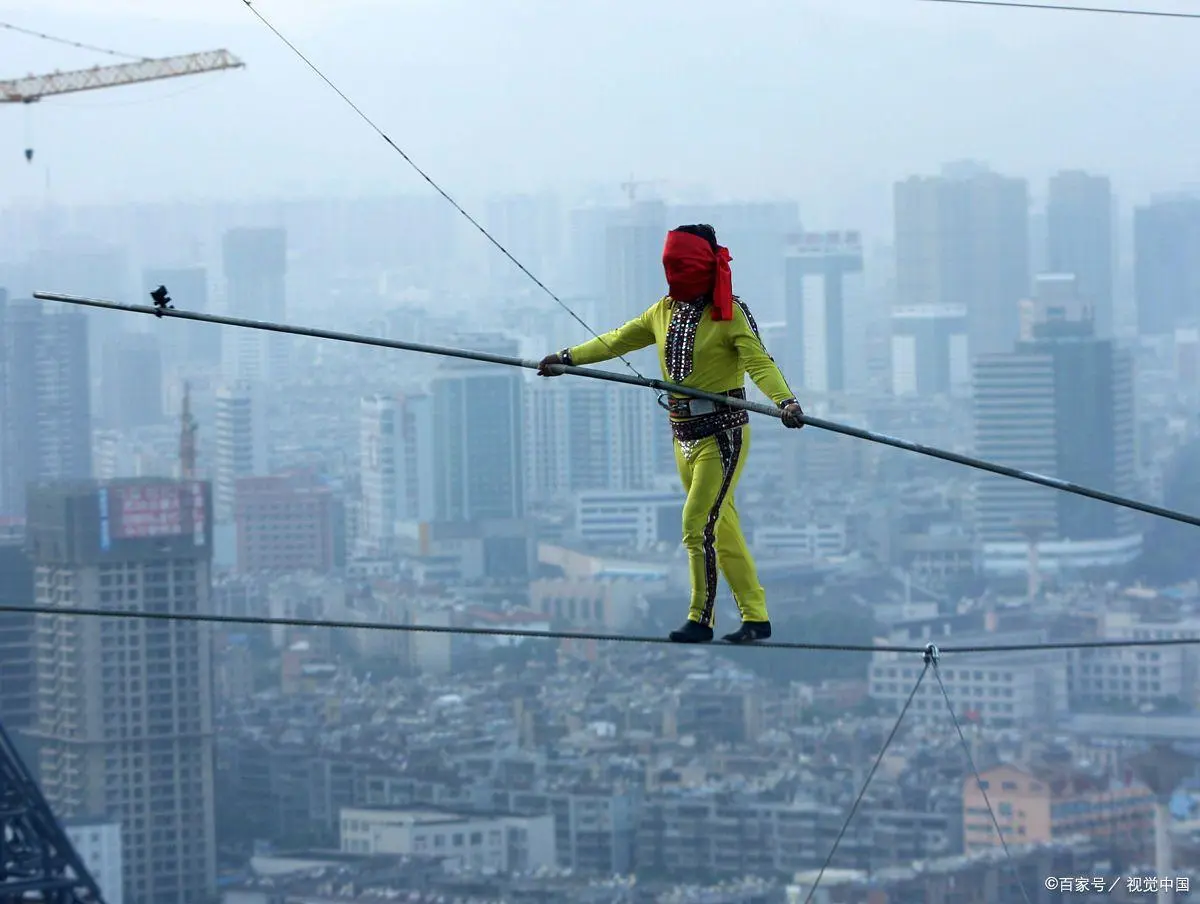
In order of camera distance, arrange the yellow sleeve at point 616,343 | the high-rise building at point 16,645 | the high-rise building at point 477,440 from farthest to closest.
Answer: the high-rise building at point 477,440, the high-rise building at point 16,645, the yellow sleeve at point 616,343

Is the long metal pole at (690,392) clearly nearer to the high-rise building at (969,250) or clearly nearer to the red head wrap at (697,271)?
the red head wrap at (697,271)

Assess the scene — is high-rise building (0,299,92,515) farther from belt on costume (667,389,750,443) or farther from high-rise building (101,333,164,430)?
belt on costume (667,389,750,443)

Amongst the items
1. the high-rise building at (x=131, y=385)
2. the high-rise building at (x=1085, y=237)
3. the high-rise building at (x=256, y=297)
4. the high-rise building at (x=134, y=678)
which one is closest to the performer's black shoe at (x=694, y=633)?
the high-rise building at (x=134, y=678)

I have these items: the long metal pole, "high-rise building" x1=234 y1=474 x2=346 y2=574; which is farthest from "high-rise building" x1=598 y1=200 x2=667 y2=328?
the long metal pole

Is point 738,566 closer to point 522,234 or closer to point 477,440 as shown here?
point 477,440

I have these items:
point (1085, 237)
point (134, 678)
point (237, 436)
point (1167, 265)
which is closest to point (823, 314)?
point (1085, 237)

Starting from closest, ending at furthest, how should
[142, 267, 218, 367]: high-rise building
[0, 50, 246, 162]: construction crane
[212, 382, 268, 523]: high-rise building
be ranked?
[0, 50, 246, 162]: construction crane → [212, 382, 268, 523]: high-rise building → [142, 267, 218, 367]: high-rise building

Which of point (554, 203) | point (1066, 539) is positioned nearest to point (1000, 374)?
point (1066, 539)
